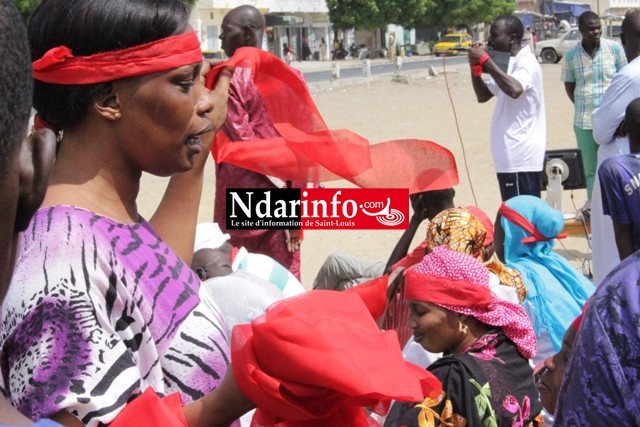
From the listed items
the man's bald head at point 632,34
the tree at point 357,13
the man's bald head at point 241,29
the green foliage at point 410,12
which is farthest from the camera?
the green foliage at point 410,12

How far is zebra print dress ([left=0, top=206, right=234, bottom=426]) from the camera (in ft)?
4.94

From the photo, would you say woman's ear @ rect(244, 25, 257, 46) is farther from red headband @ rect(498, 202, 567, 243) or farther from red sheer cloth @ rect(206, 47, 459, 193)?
red headband @ rect(498, 202, 567, 243)

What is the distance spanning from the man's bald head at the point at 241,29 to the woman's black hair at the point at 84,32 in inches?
127

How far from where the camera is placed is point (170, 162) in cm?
185

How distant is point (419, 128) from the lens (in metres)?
16.9

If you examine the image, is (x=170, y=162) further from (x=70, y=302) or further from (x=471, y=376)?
(x=471, y=376)

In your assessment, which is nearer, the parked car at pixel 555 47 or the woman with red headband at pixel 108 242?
the woman with red headband at pixel 108 242

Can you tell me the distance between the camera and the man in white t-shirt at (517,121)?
695cm

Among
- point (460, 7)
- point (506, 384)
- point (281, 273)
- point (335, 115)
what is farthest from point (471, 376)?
point (460, 7)

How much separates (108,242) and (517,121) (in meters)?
5.70

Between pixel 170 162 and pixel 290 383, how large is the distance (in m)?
0.60

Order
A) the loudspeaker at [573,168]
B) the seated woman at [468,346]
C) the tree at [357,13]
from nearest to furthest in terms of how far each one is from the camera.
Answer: the seated woman at [468,346]
the loudspeaker at [573,168]
the tree at [357,13]

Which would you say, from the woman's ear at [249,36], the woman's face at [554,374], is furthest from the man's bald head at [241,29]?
the woman's face at [554,374]

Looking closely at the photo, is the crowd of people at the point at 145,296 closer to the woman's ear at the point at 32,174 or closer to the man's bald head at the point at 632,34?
the woman's ear at the point at 32,174
